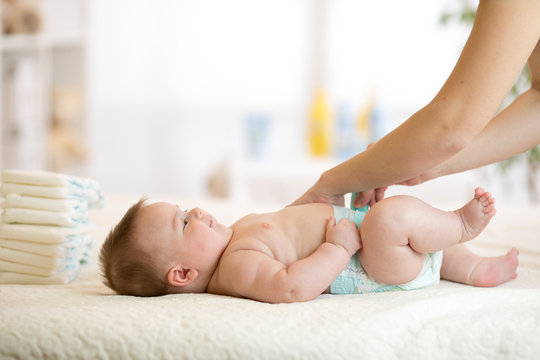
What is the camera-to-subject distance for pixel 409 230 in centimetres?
113

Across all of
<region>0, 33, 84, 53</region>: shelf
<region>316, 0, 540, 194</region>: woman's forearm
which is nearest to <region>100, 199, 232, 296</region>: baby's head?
<region>316, 0, 540, 194</region>: woman's forearm

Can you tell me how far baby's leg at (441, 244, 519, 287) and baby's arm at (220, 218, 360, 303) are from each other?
24 centimetres

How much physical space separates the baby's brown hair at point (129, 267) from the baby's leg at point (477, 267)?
58 cm

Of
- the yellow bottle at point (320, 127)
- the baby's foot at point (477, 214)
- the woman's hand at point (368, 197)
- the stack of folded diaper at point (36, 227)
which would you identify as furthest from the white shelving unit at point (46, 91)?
the baby's foot at point (477, 214)

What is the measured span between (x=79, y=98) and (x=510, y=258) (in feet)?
10.7

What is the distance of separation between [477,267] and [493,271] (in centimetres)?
3

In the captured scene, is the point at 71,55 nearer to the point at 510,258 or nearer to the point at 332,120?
the point at 332,120

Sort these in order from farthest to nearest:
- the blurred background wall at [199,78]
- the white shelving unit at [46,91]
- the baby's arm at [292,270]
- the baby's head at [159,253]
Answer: the blurred background wall at [199,78] → the white shelving unit at [46,91] → the baby's head at [159,253] → the baby's arm at [292,270]

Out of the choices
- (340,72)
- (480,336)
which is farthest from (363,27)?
(480,336)

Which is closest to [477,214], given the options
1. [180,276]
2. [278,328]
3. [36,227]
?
[278,328]

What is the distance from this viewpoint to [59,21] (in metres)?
3.80

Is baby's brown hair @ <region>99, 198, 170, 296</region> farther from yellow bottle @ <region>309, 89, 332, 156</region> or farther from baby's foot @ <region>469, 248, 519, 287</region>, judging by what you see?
yellow bottle @ <region>309, 89, 332, 156</region>

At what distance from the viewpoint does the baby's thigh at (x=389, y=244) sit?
1.13 meters

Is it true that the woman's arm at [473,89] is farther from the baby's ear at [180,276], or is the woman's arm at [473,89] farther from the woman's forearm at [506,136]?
the baby's ear at [180,276]
